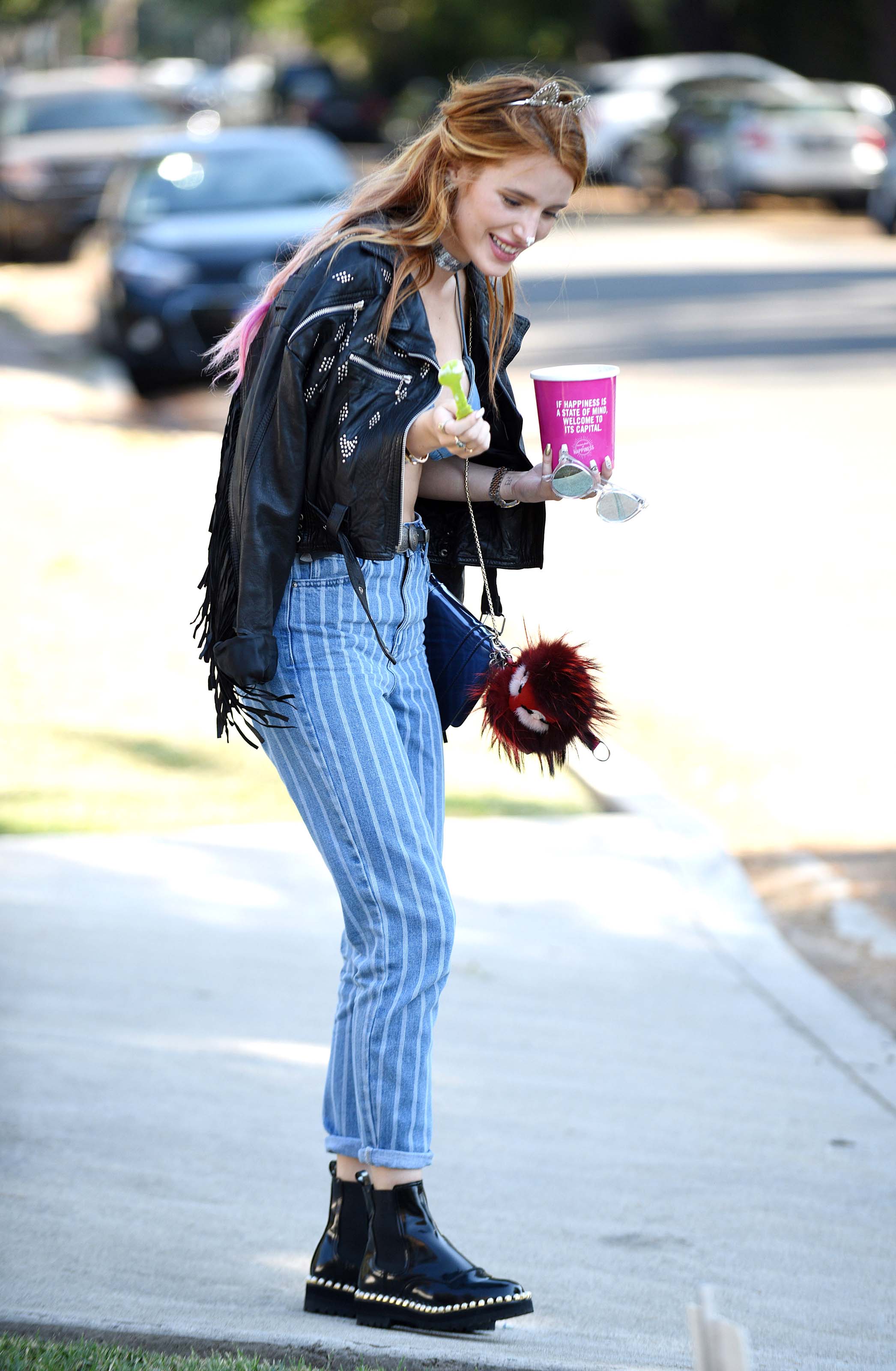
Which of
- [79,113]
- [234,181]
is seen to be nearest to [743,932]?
[234,181]

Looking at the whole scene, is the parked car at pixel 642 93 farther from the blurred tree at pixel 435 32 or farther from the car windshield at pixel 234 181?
the car windshield at pixel 234 181

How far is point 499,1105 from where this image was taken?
3.79 metres

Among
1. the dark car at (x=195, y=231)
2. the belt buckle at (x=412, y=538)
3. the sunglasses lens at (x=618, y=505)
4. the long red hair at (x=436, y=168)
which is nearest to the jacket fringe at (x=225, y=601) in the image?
the long red hair at (x=436, y=168)

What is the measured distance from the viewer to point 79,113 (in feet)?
70.1

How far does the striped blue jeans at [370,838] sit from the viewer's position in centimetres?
261

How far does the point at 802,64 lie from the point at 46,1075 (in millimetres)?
33744

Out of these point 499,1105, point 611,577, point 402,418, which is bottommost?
point 499,1105

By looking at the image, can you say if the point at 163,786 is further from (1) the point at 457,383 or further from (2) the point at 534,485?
(1) the point at 457,383

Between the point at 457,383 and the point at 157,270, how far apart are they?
37.5ft

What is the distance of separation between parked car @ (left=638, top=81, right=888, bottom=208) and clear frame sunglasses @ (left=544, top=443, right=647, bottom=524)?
2088 cm

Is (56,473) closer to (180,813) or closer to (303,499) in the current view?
(180,813)

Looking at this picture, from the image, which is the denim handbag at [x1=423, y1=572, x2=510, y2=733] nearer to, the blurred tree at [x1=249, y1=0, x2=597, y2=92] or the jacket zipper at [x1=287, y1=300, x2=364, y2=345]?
the jacket zipper at [x1=287, y1=300, x2=364, y2=345]

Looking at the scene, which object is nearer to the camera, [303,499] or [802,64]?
[303,499]

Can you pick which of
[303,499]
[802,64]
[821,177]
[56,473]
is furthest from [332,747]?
[802,64]
